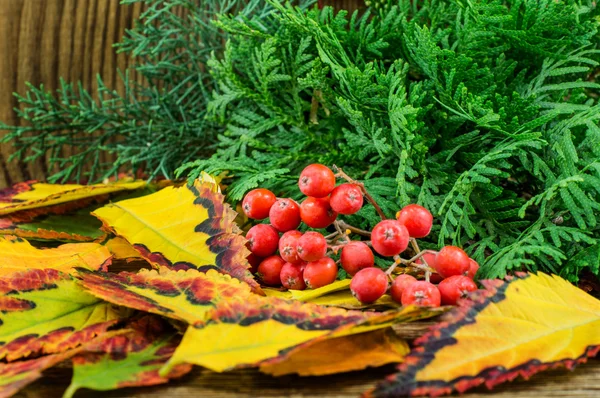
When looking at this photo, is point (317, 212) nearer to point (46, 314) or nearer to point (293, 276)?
point (293, 276)

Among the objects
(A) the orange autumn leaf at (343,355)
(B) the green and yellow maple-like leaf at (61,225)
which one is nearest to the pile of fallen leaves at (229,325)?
(A) the orange autumn leaf at (343,355)

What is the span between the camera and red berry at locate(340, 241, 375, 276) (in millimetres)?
534

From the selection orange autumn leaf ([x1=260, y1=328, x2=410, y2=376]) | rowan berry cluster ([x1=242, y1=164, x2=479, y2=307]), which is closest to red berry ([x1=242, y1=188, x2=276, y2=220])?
rowan berry cluster ([x1=242, y1=164, x2=479, y2=307])

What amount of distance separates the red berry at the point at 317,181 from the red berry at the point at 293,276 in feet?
0.25

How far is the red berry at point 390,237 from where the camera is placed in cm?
51

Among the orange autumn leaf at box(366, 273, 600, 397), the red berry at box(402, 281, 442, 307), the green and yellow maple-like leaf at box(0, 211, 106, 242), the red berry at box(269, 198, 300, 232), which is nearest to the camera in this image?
the orange autumn leaf at box(366, 273, 600, 397)

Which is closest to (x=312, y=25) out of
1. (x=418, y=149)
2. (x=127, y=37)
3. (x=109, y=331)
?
(x=418, y=149)

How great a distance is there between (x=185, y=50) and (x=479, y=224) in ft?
2.01

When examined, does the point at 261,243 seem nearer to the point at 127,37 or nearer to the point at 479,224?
the point at 479,224

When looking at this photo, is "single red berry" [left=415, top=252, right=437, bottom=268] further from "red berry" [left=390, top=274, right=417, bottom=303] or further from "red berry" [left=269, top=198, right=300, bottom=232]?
"red berry" [left=269, top=198, right=300, bottom=232]

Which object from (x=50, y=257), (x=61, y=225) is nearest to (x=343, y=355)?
(x=50, y=257)

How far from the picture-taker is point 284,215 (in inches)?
22.9

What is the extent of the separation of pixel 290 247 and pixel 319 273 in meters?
0.04

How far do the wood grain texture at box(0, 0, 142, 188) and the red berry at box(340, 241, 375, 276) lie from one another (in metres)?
0.67
